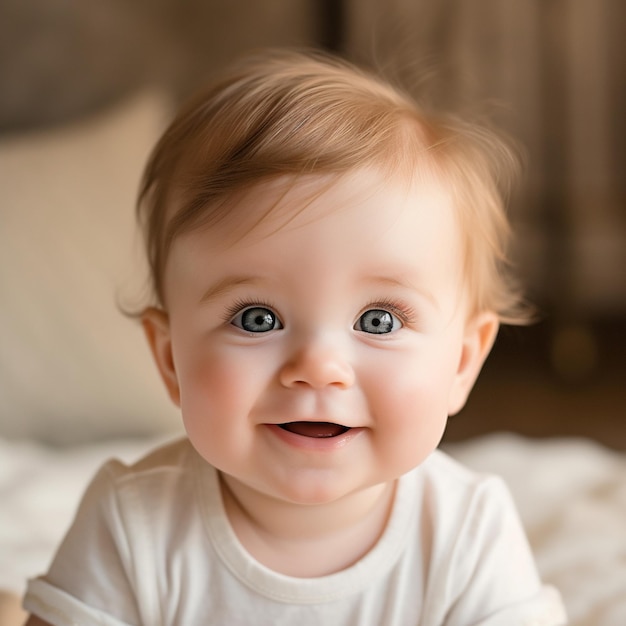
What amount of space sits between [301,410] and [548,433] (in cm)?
134

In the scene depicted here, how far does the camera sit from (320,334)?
68cm

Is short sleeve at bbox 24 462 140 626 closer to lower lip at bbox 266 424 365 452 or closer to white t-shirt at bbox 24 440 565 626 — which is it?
white t-shirt at bbox 24 440 565 626

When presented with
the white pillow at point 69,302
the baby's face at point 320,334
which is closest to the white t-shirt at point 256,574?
the baby's face at point 320,334

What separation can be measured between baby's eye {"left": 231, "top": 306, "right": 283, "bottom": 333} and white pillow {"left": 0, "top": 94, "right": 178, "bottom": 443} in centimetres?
74

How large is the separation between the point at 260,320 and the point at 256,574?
224 mm

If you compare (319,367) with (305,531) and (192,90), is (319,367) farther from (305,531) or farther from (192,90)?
(192,90)

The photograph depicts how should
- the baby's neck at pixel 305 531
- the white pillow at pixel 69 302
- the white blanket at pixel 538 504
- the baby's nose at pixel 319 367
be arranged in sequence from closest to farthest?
the baby's nose at pixel 319 367
the baby's neck at pixel 305 531
the white blanket at pixel 538 504
the white pillow at pixel 69 302

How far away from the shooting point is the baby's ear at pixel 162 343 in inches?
31.8

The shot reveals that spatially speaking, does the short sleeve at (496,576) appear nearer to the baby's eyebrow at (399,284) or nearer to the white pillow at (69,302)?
the baby's eyebrow at (399,284)

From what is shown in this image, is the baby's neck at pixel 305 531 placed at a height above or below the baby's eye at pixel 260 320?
below

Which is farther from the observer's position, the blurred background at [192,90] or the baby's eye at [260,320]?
Result: the blurred background at [192,90]

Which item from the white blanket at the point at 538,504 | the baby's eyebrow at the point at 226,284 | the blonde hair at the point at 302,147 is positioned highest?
the blonde hair at the point at 302,147

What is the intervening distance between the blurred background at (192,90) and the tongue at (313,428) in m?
0.45

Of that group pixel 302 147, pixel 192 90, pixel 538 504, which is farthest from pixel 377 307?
pixel 192 90
